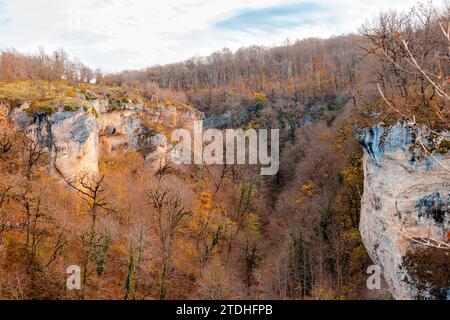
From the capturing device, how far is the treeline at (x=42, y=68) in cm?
5064

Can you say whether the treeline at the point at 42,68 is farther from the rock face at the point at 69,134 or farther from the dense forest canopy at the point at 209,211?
the rock face at the point at 69,134

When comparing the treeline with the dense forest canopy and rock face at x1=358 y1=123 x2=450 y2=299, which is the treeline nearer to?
the dense forest canopy

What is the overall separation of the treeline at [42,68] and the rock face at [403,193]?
1697 inches

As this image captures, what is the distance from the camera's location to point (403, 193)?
22000 millimetres

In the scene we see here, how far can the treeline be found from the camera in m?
50.6

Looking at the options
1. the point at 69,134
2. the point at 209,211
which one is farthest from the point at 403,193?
the point at 69,134

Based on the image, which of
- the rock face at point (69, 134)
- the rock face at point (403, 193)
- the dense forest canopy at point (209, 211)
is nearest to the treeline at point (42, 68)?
the dense forest canopy at point (209, 211)

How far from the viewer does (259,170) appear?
49.9 meters

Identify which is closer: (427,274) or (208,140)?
(427,274)

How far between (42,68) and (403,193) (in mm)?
49044

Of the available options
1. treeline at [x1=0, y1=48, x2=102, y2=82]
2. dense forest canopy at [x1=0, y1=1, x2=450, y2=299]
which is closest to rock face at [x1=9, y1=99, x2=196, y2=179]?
dense forest canopy at [x1=0, y1=1, x2=450, y2=299]

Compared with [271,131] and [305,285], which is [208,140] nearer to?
[271,131]

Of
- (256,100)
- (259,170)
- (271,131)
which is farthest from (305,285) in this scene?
(256,100)

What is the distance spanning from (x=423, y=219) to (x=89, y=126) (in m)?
29.8
